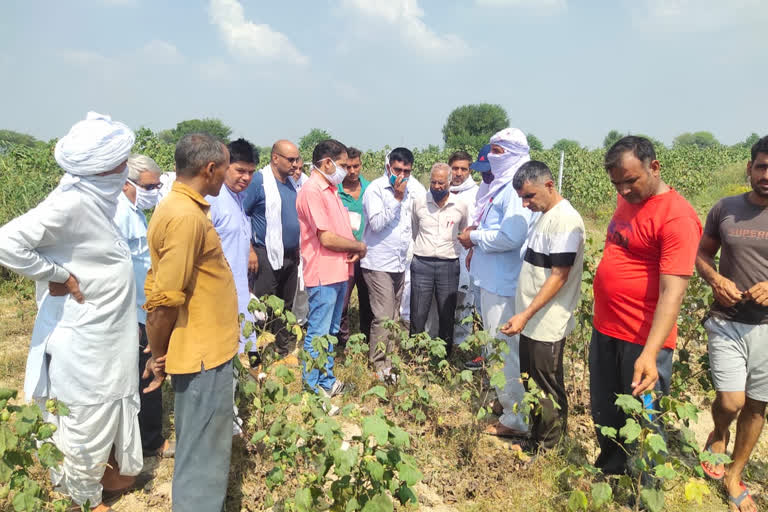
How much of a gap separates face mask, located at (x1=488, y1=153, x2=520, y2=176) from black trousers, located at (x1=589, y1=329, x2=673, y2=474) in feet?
4.71

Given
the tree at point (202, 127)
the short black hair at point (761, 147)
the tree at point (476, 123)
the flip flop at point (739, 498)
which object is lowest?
the flip flop at point (739, 498)

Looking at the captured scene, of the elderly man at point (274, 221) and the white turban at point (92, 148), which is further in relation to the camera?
the elderly man at point (274, 221)

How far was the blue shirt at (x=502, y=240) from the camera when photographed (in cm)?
332

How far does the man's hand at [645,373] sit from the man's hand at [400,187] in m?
2.43

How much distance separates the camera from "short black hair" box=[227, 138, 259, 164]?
3.57 m

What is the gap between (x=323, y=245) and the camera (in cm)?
362

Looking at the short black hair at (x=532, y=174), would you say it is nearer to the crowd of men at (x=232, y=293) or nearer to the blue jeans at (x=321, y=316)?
the crowd of men at (x=232, y=293)

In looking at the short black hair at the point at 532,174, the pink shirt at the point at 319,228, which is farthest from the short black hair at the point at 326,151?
the short black hair at the point at 532,174

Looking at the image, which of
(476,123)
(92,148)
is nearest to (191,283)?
(92,148)

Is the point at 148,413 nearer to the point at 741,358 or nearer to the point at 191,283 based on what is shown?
the point at 191,283

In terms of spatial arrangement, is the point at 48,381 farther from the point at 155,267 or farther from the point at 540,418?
the point at 540,418

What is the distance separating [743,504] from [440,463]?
1.67 meters

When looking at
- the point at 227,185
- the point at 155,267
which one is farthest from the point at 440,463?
the point at 227,185

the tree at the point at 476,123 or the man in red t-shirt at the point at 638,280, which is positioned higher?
the tree at the point at 476,123
